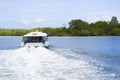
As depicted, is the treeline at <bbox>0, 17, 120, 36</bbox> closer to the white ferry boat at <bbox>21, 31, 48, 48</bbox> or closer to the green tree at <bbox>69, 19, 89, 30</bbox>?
the green tree at <bbox>69, 19, 89, 30</bbox>

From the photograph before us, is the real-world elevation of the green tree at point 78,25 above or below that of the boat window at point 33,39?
above

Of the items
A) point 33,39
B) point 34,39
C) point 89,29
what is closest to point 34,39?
point 34,39

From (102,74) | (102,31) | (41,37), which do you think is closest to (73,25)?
(102,31)

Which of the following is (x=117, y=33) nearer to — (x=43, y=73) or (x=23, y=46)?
(x=23, y=46)

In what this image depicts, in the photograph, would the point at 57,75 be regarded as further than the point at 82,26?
No

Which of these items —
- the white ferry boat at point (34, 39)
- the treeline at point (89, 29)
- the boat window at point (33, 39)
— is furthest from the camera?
the treeline at point (89, 29)

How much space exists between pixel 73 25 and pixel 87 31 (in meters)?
5.84

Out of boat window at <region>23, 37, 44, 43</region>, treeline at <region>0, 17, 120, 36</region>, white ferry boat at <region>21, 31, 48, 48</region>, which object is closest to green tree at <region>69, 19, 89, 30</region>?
treeline at <region>0, 17, 120, 36</region>

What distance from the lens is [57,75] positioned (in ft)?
46.5

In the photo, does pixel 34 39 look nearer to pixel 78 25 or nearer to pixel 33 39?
pixel 33 39

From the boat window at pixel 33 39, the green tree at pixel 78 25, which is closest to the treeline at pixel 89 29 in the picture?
the green tree at pixel 78 25

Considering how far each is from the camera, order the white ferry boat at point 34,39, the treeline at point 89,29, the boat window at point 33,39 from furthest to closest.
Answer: the treeline at point 89,29
the boat window at point 33,39
the white ferry boat at point 34,39

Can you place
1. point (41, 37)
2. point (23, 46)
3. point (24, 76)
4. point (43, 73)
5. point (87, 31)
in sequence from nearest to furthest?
point (24, 76)
point (43, 73)
point (23, 46)
point (41, 37)
point (87, 31)

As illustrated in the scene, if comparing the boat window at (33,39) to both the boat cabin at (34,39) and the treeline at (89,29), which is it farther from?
the treeline at (89,29)
